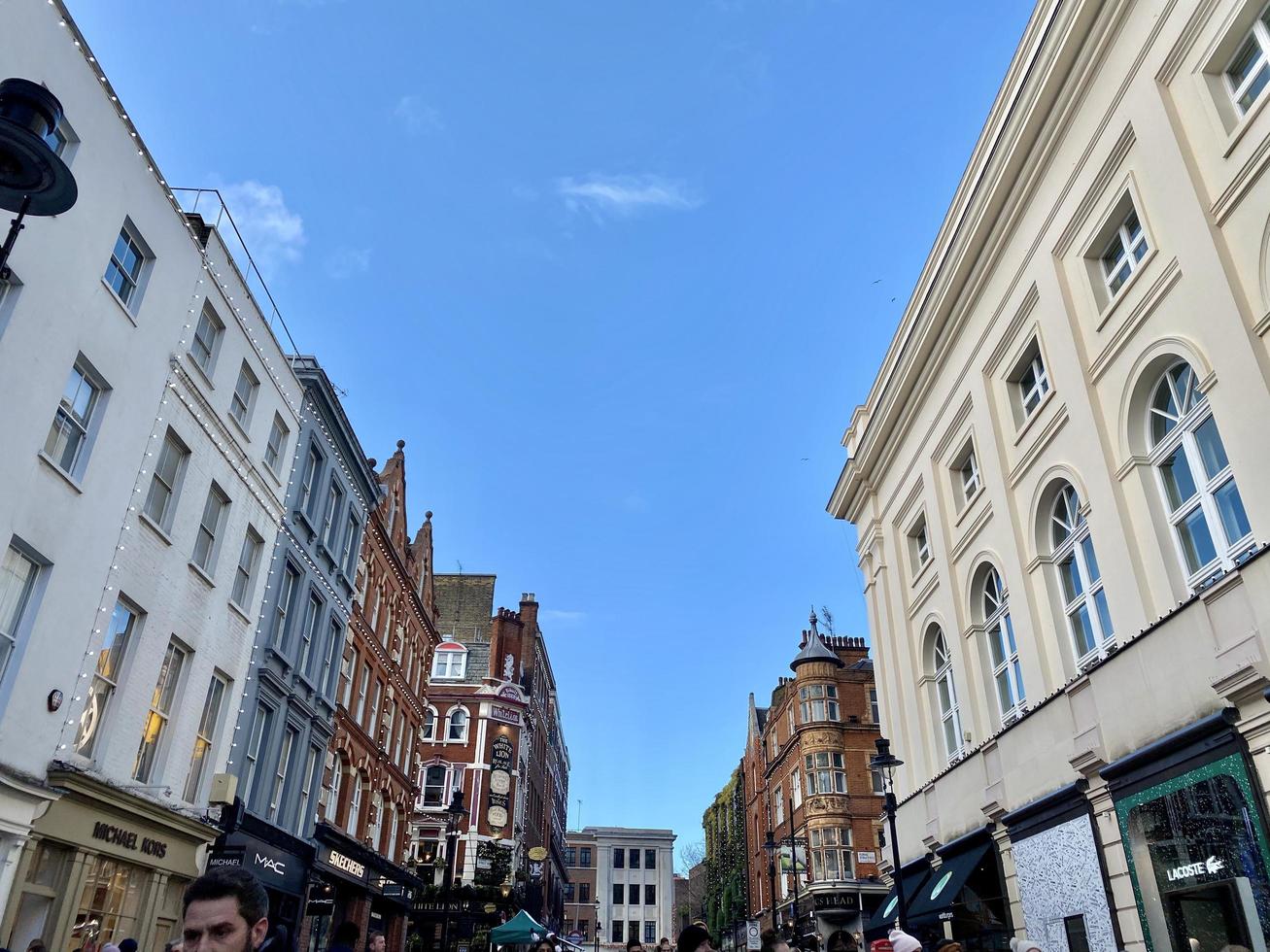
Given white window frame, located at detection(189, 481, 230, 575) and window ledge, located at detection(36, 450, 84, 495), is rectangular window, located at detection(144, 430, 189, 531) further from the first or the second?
window ledge, located at detection(36, 450, 84, 495)

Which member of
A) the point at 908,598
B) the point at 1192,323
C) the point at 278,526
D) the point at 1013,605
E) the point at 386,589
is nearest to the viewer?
the point at 1192,323

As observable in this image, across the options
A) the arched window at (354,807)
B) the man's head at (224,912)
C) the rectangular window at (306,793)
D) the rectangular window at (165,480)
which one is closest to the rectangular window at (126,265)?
the rectangular window at (165,480)

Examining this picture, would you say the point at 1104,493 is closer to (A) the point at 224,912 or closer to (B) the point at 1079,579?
(B) the point at 1079,579

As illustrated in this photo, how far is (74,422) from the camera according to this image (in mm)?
14258

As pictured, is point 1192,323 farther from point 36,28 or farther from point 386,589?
point 386,589

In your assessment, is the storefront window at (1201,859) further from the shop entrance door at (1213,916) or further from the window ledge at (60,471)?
the window ledge at (60,471)

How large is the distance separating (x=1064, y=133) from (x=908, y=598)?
13.0m

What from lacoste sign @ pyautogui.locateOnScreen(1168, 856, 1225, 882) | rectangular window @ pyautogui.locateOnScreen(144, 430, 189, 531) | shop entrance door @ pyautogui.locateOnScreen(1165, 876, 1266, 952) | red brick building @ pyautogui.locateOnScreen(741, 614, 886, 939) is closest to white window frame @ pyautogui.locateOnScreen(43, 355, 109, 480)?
rectangular window @ pyautogui.locateOnScreen(144, 430, 189, 531)

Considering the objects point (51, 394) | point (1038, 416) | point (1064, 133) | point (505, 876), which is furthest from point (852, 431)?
point (505, 876)

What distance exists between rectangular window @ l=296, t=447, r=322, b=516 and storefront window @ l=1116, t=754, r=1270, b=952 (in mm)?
19442

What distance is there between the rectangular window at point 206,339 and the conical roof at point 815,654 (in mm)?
41683

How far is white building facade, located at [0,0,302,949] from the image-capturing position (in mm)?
12766

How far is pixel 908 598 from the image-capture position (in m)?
25.1

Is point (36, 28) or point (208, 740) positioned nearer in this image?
point (36, 28)
